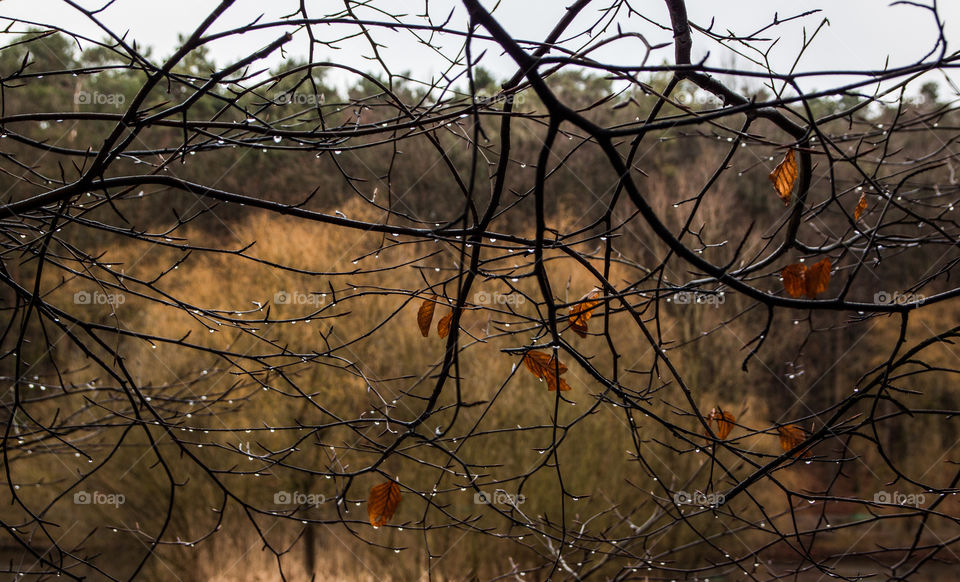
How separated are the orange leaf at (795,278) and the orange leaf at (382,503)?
71cm

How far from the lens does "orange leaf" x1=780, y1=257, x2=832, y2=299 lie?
108 cm

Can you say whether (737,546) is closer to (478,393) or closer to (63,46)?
(478,393)

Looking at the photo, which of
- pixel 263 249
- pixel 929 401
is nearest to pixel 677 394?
pixel 929 401

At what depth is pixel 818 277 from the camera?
1.09 metres

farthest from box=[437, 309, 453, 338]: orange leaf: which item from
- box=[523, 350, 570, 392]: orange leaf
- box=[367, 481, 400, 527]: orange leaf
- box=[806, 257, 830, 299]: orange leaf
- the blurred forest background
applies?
the blurred forest background

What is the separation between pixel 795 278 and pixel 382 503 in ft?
2.49

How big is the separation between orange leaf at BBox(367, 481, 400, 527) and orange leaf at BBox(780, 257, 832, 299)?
701 millimetres

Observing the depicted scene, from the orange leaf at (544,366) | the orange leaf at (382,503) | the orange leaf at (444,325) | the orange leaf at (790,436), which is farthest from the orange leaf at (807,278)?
the orange leaf at (382,503)

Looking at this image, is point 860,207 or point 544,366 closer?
point 544,366

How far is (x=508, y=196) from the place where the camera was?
18.5ft

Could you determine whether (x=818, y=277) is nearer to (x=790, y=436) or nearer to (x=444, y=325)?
(x=790, y=436)

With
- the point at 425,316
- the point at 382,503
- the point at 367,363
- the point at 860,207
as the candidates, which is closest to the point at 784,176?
the point at 860,207

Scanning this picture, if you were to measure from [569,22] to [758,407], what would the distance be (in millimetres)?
5664

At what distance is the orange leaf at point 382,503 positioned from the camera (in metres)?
1.11
